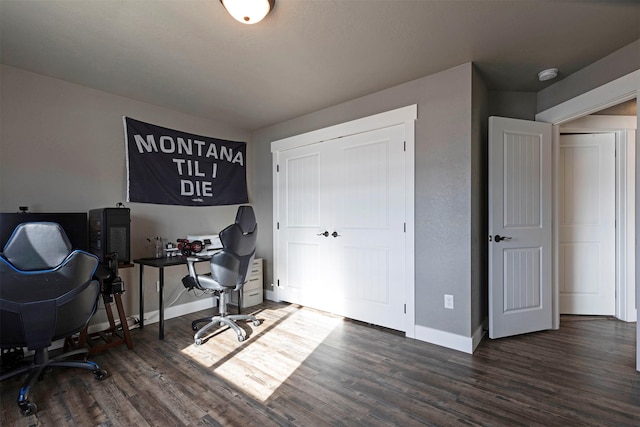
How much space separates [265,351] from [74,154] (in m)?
2.56

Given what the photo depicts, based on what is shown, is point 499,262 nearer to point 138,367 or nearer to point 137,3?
point 138,367

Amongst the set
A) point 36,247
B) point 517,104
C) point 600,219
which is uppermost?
point 517,104

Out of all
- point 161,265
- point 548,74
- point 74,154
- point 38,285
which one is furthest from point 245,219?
point 548,74

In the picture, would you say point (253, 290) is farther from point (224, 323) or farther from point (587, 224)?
point (587, 224)

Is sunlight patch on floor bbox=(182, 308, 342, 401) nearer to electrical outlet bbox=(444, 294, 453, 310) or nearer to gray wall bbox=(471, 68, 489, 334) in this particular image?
electrical outlet bbox=(444, 294, 453, 310)

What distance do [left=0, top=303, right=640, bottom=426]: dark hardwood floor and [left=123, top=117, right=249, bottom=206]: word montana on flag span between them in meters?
1.55

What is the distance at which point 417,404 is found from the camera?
172 centimetres

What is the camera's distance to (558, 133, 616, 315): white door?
3.12 metres

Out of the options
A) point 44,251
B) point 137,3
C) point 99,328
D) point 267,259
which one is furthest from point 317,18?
point 99,328

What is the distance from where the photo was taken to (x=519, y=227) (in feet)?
8.80

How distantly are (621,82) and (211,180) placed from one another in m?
4.08

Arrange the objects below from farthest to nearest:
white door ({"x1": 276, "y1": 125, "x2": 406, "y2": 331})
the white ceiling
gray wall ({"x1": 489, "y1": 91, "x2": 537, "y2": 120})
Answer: gray wall ({"x1": 489, "y1": 91, "x2": 537, "y2": 120}) → white door ({"x1": 276, "y1": 125, "x2": 406, "y2": 331}) → the white ceiling

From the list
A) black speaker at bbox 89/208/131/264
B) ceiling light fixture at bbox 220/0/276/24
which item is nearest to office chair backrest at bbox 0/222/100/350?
black speaker at bbox 89/208/131/264

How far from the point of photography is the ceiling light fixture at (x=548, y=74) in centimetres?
250
